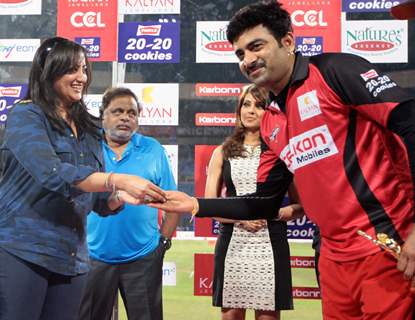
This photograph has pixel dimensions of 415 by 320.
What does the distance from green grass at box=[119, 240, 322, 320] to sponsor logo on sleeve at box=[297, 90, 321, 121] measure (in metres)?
2.65

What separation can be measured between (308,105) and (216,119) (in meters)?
→ 2.79

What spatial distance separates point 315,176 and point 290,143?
154 millimetres

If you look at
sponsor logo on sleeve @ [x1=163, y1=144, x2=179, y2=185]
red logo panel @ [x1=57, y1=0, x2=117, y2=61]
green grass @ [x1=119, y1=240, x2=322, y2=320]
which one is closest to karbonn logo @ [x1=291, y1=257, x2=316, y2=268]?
green grass @ [x1=119, y1=240, x2=322, y2=320]

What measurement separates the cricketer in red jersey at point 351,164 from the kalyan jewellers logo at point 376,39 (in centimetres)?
255

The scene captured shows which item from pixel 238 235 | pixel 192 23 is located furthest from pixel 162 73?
pixel 238 235

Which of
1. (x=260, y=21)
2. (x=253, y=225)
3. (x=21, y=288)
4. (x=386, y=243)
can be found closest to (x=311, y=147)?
(x=386, y=243)

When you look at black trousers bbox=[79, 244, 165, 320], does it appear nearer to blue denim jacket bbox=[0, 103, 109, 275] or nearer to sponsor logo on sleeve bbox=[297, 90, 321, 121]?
blue denim jacket bbox=[0, 103, 109, 275]

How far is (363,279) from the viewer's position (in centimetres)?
174

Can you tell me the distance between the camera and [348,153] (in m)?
1.76

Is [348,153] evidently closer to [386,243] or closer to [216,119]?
[386,243]

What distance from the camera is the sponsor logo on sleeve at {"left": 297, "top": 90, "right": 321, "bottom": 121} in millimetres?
1814

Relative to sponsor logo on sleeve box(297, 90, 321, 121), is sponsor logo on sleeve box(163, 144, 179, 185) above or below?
below

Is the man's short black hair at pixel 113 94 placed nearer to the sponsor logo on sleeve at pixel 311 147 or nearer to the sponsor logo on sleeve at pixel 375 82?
the sponsor logo on sleeve at pixel 311 147

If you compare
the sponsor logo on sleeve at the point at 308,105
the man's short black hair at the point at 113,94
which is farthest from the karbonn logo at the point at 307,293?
the sponsor logo on sleeve at the point at 308,105
